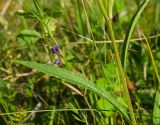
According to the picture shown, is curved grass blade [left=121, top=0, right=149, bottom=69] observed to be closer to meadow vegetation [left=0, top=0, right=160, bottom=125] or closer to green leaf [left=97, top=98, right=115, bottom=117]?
meadow vegetation [left=0, top=0, right=160, bottom=125]

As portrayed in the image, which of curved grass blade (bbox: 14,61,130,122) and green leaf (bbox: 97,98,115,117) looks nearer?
curved grass blade (bbox: 14,61,130,122)

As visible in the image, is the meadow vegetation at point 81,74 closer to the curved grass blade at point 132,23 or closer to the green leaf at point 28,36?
the green leaf at point 28,36

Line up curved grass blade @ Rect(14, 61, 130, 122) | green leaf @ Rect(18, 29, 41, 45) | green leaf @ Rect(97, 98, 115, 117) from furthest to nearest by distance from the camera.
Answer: green leaf @ Rect(18, 29, 41, 45), green leaf @ Rect(97, 98, 115, 117), curved grass blade @ Rect(14, 61, 130, 122)

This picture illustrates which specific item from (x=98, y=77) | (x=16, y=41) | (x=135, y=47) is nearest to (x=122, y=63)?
(x=98, y=77)

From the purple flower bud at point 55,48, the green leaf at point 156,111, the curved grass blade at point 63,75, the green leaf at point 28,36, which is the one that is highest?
the green leaf at point 28,36

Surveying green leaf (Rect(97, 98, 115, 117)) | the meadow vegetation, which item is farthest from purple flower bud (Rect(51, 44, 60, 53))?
green leaf (Rect(97, 98, 115, 117))

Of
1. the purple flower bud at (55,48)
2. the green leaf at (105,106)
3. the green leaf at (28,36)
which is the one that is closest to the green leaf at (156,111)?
the green leaf at (105,106)

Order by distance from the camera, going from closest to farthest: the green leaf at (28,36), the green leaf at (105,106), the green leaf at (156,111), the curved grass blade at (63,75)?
1. the curved grass blade at (63,75)
2. the green leaf at (156,111)
3. the green leaf at (105,106)
4. the green leaf at (28,36)

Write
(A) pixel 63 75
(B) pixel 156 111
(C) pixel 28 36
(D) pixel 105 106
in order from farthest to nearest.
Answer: (C) pixel 28 36, (D) pixel 105 106, (B) pixel 156 111, (A) pixel 63 75

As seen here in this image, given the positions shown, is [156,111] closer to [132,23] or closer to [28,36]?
[132,23]

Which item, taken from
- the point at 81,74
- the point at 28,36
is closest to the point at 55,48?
the point at 81,74

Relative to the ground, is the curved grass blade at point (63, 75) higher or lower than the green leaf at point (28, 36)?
lower
